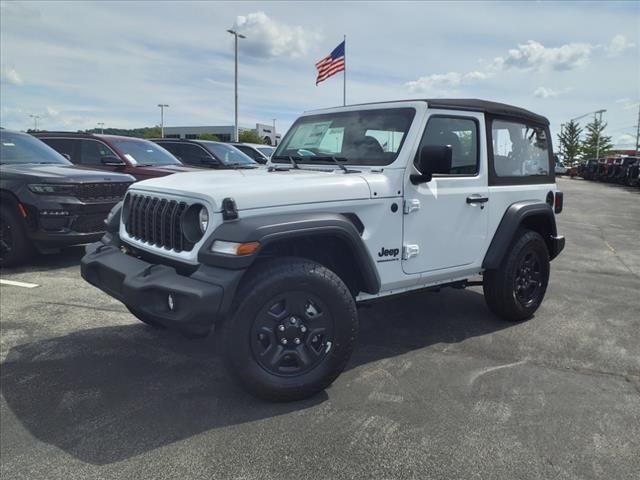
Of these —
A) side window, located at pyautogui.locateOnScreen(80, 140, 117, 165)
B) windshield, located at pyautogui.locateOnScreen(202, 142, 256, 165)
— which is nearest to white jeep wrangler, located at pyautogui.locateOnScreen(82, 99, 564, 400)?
side window, located at pyautogui.locateOnScreen(80, 140, 117, 165)

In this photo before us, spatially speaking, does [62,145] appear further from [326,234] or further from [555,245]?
[555,245]

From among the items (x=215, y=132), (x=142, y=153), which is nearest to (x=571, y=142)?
(x=215, y=132)

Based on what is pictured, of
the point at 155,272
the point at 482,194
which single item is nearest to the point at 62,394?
the point at 155,272

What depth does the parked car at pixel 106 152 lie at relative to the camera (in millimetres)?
8383

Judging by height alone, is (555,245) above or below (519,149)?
below

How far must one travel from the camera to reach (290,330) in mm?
2928

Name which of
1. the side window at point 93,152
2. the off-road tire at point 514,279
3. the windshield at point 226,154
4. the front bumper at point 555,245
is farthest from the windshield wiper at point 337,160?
the windshield at point 226,154

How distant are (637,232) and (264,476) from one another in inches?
436

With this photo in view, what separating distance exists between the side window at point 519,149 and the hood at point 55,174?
481 cm

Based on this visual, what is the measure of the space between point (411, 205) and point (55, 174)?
15.7 feet

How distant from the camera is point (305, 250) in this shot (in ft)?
10.6

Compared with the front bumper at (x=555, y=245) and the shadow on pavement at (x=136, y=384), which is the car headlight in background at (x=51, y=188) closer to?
the shadow on pavement at (x=136, y=384)

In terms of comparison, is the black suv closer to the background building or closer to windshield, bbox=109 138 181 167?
windshield, bbox=109 138 181 167

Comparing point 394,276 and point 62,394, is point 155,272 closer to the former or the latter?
point 62,394
